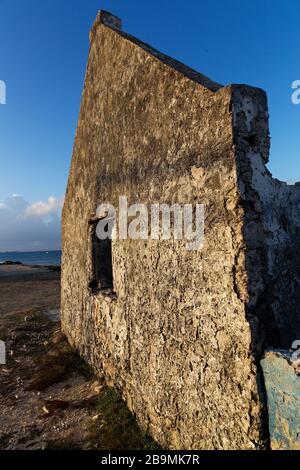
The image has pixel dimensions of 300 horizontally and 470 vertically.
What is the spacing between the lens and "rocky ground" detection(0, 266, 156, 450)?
12.7 feet

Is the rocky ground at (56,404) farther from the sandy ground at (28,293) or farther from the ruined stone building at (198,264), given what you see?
the sandy ground at (28,293)

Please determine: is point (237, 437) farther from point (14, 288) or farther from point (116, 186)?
point (14, 288)

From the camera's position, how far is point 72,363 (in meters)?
6.10

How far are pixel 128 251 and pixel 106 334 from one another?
1492 mm

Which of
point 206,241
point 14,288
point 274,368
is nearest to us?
point 274,368

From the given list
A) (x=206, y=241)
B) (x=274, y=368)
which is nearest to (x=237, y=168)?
(x=206, y=241)

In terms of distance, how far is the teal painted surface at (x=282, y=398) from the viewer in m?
2.09

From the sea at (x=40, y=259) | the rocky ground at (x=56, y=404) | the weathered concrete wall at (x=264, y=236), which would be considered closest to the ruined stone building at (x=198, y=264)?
the weathered concrete wall at (x=264, y=236)

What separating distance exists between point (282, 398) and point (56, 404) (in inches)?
144

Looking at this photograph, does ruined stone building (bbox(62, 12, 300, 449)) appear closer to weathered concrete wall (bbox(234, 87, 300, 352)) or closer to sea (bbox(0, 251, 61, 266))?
weathered concrete wall (bbox(234, 87, 300, 352))

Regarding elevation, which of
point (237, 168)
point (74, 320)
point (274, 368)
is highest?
point (237, 168)

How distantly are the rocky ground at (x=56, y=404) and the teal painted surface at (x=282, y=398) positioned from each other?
1750mm

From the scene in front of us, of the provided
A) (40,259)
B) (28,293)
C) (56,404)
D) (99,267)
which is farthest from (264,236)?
(40,259)

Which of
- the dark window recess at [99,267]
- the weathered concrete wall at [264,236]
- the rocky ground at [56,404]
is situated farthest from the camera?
the dark window recess at [99,267]
